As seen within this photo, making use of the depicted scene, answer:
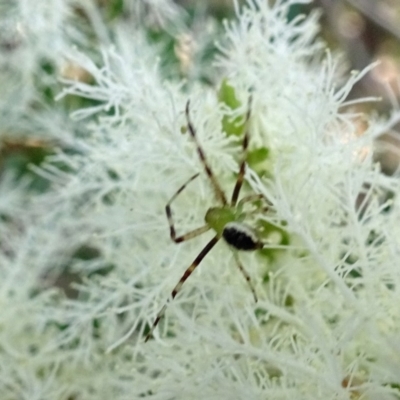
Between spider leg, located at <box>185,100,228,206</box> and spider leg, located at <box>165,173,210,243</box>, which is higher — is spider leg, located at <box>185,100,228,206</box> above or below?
A: above

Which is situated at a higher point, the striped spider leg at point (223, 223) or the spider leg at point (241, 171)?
the spider leg at point (241, 171)

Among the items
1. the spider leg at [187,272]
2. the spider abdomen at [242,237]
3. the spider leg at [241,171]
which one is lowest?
the spider leg at [187,272]

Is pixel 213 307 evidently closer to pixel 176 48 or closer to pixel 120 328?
pixel 120 328

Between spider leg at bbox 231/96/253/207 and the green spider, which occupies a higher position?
spider leg at bbox 231/96/253/207

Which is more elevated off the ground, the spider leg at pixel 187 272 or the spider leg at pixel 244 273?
the spider leg at pixel 244 273

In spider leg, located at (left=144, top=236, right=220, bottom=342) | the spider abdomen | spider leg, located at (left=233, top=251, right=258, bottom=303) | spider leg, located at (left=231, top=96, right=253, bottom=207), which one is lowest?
spider leg, located at (left=144, top=236, right=220, bottom=342)

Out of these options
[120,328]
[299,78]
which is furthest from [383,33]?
[120,328]

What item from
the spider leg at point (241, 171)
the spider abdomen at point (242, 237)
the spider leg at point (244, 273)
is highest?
the spider leg at point (241, 171)
